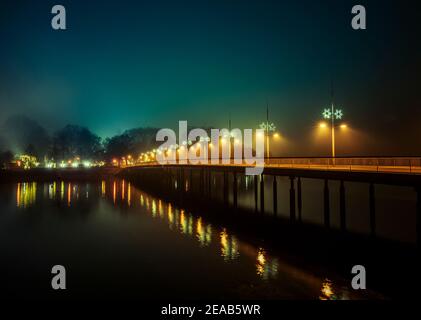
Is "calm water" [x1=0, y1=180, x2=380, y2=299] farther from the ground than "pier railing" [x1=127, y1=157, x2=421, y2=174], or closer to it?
closer to it

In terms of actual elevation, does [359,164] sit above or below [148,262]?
above

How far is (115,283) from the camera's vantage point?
61.3ft

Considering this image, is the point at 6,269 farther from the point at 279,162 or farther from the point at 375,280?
the point at 279,162

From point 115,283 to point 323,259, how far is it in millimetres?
12377

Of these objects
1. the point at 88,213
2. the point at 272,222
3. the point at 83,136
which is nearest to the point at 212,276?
the point at 272,222

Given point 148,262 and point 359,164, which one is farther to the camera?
point 359,164

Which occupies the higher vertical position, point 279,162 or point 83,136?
point 83,136

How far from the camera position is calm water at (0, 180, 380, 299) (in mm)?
17234

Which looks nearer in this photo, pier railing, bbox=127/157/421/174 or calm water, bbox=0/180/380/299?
calm water, bbox=0/180/380/299

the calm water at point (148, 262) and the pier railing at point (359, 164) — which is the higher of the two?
the pier railing at point (359, 164)

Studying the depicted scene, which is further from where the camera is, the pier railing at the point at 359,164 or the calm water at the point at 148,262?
the pier railing at the point at 359,164

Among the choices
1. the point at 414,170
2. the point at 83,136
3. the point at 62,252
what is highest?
the point at 83,136

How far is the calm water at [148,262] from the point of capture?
17234mm

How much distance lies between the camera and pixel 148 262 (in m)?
22.9
